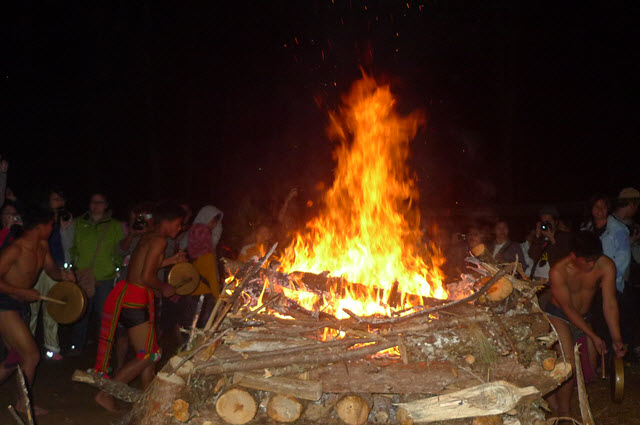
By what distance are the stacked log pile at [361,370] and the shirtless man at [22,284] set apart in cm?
156

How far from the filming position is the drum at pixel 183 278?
5843 millimetres

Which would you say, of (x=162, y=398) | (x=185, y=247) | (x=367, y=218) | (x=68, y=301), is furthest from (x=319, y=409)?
(x=185, y=247)

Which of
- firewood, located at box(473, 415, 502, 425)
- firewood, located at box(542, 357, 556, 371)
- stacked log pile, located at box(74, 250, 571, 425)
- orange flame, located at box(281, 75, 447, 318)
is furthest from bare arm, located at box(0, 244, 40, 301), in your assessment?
firewood, located at box(542, 357, 556, 371)

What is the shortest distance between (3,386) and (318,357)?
14.1 feet

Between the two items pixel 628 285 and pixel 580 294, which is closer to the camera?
pixel 580 294

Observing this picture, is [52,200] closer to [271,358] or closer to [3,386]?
[3,386]

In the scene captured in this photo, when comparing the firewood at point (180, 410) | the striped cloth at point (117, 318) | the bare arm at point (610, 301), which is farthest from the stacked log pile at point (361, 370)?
the bare arm at point (610, 301)

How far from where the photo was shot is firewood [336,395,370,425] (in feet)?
12.5

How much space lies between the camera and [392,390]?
3779mm

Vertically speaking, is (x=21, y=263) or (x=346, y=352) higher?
(x=21, y=263)

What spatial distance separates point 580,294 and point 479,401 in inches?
103

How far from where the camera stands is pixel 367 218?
238 inches

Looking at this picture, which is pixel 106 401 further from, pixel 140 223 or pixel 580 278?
pixel 580 278

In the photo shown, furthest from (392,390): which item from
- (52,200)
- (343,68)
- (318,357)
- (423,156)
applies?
(343,68)
